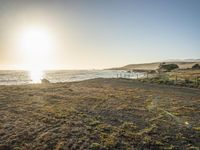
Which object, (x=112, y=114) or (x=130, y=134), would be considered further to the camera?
(x=112, y=114)

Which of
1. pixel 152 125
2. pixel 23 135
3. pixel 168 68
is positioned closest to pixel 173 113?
pixel 152 125

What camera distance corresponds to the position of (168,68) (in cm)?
10006

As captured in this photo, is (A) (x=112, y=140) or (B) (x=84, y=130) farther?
(B) (x=84, y=130)

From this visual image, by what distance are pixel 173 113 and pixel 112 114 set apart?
4.15m

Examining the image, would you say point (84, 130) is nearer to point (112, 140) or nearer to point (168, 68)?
point (112, 140)

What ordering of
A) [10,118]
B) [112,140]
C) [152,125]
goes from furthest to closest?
[10,118] → [152,125] → [112,140]

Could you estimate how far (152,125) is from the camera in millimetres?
12703

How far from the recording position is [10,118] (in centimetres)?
1397

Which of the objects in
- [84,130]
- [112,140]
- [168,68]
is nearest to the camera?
[112,140]

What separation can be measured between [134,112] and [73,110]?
4.19m

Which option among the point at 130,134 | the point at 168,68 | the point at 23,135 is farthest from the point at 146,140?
the point at 168,68

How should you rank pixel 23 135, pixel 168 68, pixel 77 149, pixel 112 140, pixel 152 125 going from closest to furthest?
pixel 77 149 < pixel 112 140 < pixel 23 135 < pixel 152 125 < pixel 168 68

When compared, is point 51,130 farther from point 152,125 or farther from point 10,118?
point 152,125

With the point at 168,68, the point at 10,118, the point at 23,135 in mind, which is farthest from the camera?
the point at 168,68
